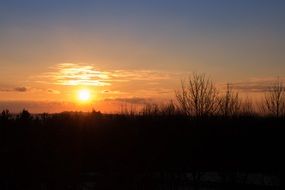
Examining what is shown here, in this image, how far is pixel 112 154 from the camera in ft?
42.5

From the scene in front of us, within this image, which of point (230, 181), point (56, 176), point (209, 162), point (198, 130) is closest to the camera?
point (56, 176)

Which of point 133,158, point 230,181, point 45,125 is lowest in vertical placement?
point 230,181

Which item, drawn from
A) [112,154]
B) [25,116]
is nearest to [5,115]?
[25,116]

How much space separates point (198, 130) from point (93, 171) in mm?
6738

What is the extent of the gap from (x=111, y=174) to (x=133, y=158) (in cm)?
101

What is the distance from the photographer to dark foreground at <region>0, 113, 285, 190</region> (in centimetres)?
1170

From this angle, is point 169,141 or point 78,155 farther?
point 169,141

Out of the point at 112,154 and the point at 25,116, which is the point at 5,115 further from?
the point at 112,154

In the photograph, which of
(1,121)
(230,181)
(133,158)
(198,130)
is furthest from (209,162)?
(1,121)

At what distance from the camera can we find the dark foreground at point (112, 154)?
38.4 ft

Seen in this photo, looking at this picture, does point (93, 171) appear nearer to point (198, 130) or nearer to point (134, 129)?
point (134, 129)

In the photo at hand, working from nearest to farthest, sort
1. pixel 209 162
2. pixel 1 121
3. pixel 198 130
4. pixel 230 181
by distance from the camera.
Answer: pixel 1 121
pixel 230 181
pixel 198 130
pixel 209 162

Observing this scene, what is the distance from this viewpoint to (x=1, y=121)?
13.3 metres

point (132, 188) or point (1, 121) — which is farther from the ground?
point (1, 121)
